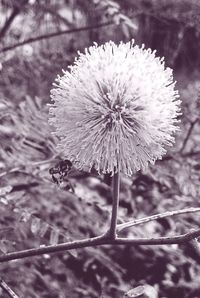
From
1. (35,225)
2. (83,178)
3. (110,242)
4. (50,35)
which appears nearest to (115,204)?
(110,242)

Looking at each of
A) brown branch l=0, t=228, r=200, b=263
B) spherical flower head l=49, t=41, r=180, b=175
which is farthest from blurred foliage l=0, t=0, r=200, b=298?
spherical flower head l=49, t=41, r=180, b=175

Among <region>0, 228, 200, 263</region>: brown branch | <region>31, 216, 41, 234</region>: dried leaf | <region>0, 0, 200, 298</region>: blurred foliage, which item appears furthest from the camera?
<region>0, 0, 200, 298</region>: blurred foliage

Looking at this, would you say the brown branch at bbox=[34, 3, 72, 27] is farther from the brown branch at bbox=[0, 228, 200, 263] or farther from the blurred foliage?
the brown branch at bbox=[0, 228, 200, 263]

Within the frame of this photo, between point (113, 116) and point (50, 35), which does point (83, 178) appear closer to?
point (50, 35)

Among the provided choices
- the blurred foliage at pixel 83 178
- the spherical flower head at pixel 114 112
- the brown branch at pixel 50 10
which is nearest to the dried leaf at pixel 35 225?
the blurred foliage at pixel 83 178

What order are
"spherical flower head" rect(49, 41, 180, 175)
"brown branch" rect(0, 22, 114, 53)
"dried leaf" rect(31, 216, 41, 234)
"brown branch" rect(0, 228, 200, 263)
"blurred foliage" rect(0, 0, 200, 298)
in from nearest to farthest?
"brown branch" rect(0, 228, 200, 263) < "spherical flower head" rect(49, 41, 180, 175) < "dried leaf" rect(31, 216, 41, 234) < "blurred foliage" rect(0, 0, 200, 298) < "brown branch" rect(0, 22, 114, 53)

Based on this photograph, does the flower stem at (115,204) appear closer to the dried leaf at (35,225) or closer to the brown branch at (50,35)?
the dried leaf at (35,225)
